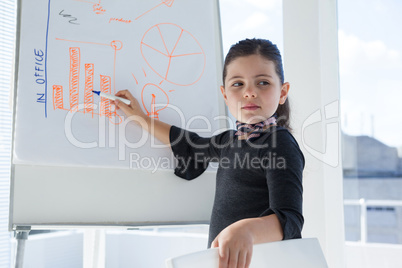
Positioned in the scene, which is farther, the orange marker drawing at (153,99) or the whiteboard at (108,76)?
the orange marker drawing at (153,99)

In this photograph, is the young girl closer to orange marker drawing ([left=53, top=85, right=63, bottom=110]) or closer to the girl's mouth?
the girl's mouth

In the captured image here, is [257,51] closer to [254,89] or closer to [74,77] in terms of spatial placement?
[254,89]

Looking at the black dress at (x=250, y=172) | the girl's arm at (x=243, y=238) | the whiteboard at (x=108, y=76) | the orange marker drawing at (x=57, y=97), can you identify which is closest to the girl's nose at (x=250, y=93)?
the black dress at (x=250, y=172)

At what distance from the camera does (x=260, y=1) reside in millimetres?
1712

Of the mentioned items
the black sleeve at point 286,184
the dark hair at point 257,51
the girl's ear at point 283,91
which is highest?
the dark hair at point 257,51

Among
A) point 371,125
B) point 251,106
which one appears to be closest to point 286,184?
point 251,106

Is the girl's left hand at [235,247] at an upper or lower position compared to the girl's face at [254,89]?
lower

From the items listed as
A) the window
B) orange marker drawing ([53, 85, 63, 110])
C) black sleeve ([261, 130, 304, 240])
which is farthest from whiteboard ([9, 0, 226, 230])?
the window

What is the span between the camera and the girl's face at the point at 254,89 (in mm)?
1054

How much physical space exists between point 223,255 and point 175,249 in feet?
3.48

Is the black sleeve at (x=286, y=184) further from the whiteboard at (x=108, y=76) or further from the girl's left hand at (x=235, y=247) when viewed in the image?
the whiteboard at (x=108, y=76)

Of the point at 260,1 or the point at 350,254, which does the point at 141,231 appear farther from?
the point at 260,1

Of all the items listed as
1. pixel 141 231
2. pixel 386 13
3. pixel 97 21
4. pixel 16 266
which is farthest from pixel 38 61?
pixel 386 13

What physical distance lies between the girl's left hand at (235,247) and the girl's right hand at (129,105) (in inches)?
20.0
